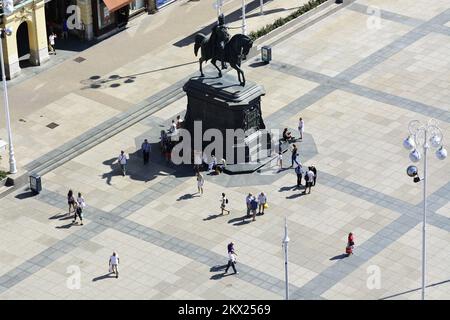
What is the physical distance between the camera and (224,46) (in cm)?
10550

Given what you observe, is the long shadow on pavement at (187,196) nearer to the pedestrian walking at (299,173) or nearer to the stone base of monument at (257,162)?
the stone base of monument at (257,162)

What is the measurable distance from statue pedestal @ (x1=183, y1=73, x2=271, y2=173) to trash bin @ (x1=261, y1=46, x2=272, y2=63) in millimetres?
11637

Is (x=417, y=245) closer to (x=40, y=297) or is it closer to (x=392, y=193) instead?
(x=392, y=193)

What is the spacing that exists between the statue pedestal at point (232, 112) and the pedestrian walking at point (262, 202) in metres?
5.11

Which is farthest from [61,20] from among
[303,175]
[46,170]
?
[303,175]

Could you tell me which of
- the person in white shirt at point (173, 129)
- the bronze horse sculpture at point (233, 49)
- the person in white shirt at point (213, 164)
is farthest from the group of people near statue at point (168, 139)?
the bronze horse sculpture at point (233, 49)

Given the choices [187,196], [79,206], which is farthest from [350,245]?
[79,206]

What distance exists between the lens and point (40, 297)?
94000mm

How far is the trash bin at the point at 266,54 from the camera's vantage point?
11944 centimetres

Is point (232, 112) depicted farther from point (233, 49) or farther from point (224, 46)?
point (224, 46)

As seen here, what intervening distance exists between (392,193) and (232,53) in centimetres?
1398

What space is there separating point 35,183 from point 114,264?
1128 centimetres

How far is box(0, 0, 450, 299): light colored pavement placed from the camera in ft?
312

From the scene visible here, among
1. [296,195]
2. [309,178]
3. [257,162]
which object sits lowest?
[296,195]
